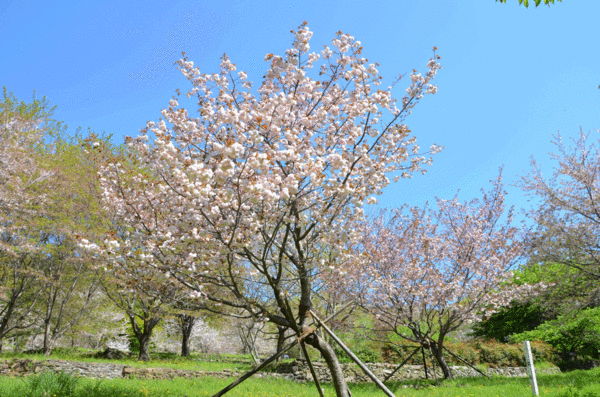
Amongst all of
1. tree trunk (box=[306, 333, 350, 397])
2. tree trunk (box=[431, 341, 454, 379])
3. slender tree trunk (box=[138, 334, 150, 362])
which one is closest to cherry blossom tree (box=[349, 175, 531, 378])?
tree trunk (box=[431, 341, 454, 379])

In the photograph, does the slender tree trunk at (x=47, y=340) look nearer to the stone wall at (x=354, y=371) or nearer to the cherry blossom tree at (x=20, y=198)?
the cherry blossom tree at (x=20, y=198)

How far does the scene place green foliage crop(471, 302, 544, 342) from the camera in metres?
21.6

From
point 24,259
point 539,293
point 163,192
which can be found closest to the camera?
point 163,192

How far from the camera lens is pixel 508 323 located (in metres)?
22.5

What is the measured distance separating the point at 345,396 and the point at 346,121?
4528mm

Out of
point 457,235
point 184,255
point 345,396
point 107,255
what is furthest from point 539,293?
point 107,255

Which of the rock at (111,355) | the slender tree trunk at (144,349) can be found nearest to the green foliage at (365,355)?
the slender tree trunk at (144,349)

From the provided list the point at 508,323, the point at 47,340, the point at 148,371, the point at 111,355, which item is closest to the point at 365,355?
the point at 508,323

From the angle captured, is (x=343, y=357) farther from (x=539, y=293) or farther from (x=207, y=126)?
(x=207, y=126)

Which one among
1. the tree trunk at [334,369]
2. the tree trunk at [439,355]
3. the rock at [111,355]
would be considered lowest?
the rock at [111,355]

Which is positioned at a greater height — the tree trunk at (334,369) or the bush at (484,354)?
the tree trunk at (334,369)

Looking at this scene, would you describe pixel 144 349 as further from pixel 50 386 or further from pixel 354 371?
pixel 50 386

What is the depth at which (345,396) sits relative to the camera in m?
6.08

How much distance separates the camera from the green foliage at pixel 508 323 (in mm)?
21594
